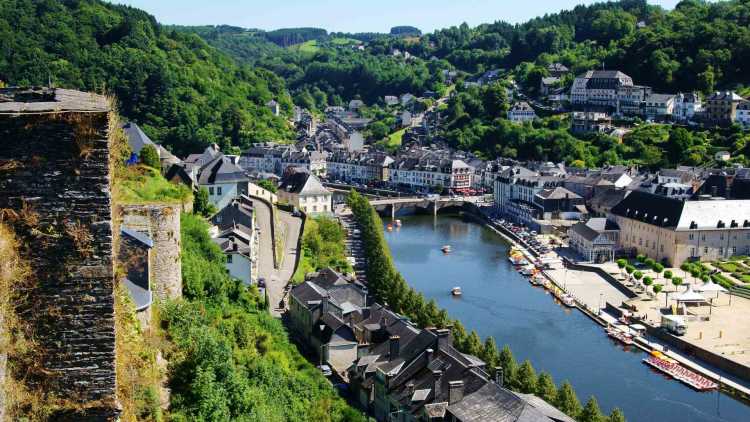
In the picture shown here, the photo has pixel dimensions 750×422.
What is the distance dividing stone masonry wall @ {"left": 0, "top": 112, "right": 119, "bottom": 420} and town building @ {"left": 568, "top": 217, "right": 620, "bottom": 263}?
3042 centimetres

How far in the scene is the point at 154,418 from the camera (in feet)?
20.2

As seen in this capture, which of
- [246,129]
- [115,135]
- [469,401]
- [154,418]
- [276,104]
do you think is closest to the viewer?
[115,135]

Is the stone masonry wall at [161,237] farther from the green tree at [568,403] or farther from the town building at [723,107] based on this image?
the town building at [723,107]

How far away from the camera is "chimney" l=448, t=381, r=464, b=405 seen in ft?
45.4

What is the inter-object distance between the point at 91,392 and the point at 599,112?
59.2 meters

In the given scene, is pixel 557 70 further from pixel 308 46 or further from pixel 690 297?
pixel 308 46

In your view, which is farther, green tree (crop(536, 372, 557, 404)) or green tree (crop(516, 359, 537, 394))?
green tree (crop(516, 359, 537, 394))

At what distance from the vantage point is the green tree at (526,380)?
15.6m

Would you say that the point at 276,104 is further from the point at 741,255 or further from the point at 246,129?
the point at 741,255

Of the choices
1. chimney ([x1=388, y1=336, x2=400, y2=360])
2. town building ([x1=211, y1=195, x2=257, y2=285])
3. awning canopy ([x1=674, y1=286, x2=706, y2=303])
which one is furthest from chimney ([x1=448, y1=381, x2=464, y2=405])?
awning canopy ([x1=674, y1=286, x2=706, y2=303])

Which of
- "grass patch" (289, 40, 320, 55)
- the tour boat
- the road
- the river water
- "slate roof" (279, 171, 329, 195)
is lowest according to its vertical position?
the river water

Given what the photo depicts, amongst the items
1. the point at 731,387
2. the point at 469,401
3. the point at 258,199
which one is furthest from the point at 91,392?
the point at 258,199

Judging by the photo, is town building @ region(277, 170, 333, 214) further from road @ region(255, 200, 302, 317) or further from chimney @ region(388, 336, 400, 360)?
chimney @ region(388, 336, 400, 360)

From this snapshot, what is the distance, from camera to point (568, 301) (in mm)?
26688
